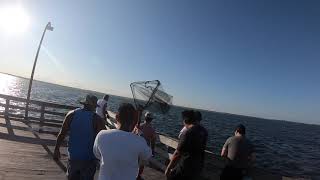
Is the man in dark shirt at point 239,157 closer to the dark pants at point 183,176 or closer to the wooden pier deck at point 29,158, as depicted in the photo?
the dark pants at point 183,176

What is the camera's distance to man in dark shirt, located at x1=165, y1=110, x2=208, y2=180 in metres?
6.62

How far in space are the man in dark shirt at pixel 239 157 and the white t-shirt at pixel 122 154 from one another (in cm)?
390

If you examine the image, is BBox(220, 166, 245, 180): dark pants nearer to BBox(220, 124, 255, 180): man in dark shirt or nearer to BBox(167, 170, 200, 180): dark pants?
BBox(220, 124, 255, 180): man in dark shirt

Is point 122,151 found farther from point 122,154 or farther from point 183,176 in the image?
point 183,176

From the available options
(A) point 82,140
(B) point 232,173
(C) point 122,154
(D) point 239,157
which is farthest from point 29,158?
(C) point 122,154

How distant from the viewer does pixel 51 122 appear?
60.0 ft

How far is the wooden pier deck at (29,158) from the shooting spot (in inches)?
356

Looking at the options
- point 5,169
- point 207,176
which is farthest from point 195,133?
point 5,169

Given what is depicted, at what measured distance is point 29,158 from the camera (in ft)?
34.9

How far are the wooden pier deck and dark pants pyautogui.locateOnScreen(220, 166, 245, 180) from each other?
232 centimetres

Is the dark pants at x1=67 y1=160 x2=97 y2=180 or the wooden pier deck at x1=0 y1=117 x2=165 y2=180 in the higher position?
the dark pants at x1=67 y1=160 x2=97 y2=180

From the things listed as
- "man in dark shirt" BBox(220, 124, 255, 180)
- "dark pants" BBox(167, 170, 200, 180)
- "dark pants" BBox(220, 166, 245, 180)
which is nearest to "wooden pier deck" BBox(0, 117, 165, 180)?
"dark pants" BBox(220, 166, 245, 180)

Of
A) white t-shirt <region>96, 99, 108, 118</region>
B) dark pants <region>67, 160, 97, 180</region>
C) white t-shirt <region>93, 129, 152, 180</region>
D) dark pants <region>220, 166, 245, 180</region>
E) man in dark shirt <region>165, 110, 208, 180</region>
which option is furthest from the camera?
white t-shirt <region>96, 99, 108, 118</region>

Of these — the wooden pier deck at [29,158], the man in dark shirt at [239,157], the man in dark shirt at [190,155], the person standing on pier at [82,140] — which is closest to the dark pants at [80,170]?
the person standing on pier at [82,140]
